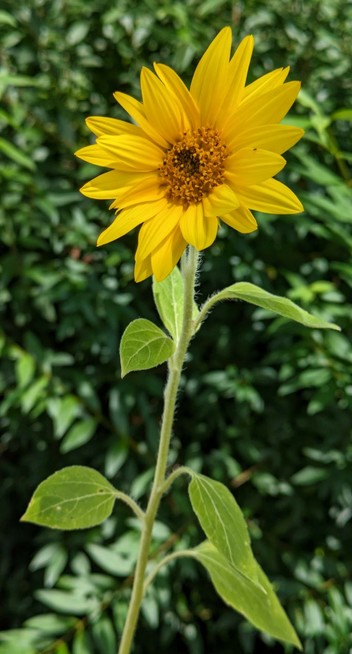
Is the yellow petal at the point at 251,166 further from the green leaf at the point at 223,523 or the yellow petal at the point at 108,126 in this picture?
the green leaf at the point at 223,523

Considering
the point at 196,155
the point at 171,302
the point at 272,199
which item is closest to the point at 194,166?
the point at 196,155

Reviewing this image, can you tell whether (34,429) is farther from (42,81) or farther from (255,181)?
(255,181)

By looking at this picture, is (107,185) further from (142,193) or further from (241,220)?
(241,220)

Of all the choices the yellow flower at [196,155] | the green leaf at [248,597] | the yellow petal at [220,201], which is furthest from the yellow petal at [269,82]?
the green leaf at [248,597]

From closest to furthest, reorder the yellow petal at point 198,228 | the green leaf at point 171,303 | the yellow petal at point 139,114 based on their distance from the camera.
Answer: the yellow petal at point 198,228
the yellow petal at point 139,114
the green leaf at point 171,303

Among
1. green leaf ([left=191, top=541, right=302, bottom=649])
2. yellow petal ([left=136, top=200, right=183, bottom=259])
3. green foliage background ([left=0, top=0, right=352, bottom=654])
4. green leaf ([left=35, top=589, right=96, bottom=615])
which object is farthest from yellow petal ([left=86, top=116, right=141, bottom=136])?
green leaf ([left=35, top=589, right=96, bottom=615])

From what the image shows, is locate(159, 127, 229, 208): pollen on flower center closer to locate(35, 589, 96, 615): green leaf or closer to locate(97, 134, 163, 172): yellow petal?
locate(97, 134, 163, 172): yellow petal

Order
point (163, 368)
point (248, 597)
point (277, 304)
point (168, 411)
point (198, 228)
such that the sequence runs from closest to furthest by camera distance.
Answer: point (198, 228) < point (277, 304) < point (168, 411) < point (248, 597) < point (163, 368)
